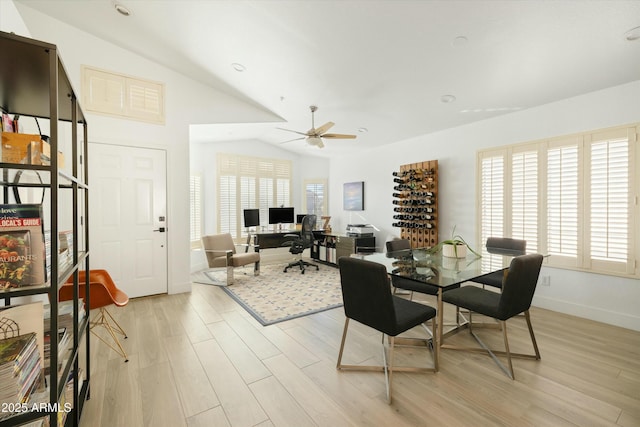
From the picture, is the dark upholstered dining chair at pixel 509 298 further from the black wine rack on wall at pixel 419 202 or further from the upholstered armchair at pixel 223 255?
the upholstered armchair at pixel 223 255

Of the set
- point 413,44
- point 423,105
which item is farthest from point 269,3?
point 423,105

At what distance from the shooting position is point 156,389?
6.51 ft

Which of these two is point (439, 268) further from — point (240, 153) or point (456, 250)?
point (240, 153)

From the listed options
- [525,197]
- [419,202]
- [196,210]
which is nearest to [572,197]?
[525,197]

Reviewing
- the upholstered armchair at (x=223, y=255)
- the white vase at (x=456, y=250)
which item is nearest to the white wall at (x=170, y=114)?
the upholstered armchair at (x=223, y=255)

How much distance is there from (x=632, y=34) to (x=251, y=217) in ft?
19.0

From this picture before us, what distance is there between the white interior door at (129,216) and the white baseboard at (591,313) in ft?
17.3

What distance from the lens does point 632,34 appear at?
2.24m

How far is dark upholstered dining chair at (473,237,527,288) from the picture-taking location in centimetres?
299

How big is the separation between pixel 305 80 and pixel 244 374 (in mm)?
3332

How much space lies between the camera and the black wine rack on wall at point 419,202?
462 centimetres

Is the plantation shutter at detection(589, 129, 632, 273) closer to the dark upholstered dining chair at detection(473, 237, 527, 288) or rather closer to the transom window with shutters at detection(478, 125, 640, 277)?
the transom window with shutters at detection(478, 125, 640, 277)

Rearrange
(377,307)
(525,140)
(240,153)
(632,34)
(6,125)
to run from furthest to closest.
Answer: (240,153), (525,140), (632,34), (377,307), (6,125)

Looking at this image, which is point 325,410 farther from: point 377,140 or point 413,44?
point 377,140
